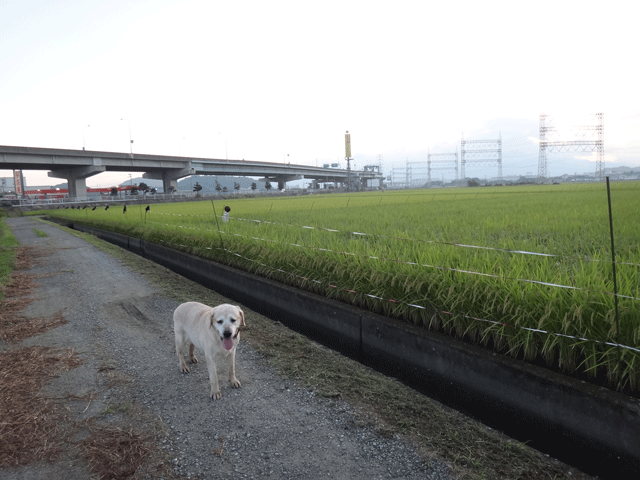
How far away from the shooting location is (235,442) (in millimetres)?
3012

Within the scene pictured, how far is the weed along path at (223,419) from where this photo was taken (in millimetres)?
2730

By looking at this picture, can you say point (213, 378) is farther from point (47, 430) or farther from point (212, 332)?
point (47, 430)

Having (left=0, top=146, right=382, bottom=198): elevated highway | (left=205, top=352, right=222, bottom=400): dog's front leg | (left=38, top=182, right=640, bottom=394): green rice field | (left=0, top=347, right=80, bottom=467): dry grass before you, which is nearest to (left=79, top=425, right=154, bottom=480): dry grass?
(left=0, top=347, right=80, bottom=467): dry grass

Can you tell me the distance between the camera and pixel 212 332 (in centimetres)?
367

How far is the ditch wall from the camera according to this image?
2609mm

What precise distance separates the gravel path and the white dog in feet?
0.59

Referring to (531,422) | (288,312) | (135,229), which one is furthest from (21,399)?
(135,229)

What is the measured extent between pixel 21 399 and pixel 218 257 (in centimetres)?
518

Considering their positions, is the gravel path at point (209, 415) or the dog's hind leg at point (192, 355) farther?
the dog's hind leg at point (192, 355)

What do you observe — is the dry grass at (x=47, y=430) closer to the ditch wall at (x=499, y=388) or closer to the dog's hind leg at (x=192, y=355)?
the dog's hind leg at (x=192, y=355)

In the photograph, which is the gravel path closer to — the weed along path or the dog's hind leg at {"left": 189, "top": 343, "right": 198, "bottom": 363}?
the weed along path

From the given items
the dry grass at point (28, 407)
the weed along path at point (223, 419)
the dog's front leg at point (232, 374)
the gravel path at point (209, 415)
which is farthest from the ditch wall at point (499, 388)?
the dry grass at point (28, 407)

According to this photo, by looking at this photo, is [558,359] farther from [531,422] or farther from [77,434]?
[77,434]

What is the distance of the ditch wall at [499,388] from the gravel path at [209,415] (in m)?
0.81
